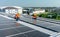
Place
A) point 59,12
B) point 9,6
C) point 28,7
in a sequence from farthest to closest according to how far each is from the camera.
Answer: point 28,7 → point 9,6 → point 59,12

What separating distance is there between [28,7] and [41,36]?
35983 millimetres

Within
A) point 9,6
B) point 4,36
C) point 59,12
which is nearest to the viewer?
point 4,36

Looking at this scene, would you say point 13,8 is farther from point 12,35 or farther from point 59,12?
point 12,35

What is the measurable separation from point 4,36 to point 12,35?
538mm

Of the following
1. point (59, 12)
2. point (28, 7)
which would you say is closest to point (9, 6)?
point (28, 7)

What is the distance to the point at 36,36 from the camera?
9.94 meters

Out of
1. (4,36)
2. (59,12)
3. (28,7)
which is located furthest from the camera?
(28,7)

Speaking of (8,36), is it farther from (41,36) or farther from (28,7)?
(28,7)

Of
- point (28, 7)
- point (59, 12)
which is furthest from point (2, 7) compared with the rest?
point (59, 12)

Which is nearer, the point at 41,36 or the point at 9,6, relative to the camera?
the point at 41,36

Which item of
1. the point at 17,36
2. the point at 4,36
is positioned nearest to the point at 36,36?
the point at 17,36

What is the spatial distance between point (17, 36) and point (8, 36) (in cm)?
49

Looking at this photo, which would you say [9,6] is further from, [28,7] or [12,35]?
[12,35]

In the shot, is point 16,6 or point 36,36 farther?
point 16,6
